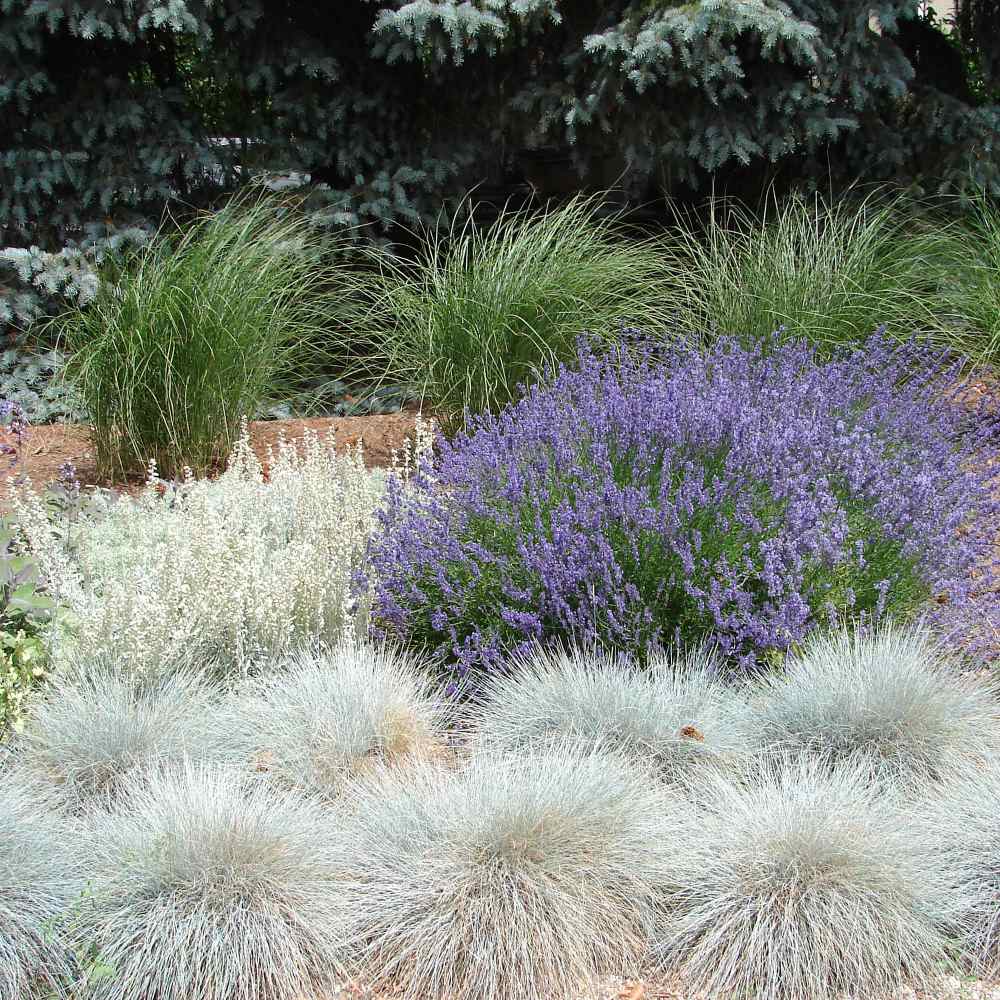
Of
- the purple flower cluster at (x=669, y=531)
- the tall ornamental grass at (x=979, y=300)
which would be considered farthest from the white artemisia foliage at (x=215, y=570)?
the tall ornamental grass at (x=979, y=300)

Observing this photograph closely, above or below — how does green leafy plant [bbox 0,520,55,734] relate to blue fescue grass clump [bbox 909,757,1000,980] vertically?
above

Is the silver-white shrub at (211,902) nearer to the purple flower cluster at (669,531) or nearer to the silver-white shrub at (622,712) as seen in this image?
the silver-white shrub at (622,712)

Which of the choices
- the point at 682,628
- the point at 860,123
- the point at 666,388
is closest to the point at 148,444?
the point at 666,388

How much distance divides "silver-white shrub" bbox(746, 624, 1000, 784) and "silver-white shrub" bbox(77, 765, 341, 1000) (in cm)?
126

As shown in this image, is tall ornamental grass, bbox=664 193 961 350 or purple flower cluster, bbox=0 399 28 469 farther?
tall ornamental grass, bbox=664 193 961 350

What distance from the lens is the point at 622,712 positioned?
9.83 ft

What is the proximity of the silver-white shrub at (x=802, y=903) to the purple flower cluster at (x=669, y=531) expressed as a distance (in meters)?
Answer: 0.79

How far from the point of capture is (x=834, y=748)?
297 centimetres

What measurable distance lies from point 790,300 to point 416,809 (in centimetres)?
389

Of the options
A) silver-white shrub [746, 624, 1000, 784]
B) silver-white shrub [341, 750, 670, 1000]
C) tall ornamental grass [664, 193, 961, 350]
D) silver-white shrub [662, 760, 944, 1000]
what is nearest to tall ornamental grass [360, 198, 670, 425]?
tall ornamental grass [664, 193, 961, 350]

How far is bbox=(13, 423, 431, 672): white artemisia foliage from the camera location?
3463 mm

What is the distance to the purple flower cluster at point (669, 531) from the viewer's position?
337cm

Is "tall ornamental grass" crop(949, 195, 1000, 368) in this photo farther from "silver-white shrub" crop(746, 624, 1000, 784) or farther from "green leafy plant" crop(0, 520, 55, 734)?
"green leafy plant" crop(0, 520, 55, 734)

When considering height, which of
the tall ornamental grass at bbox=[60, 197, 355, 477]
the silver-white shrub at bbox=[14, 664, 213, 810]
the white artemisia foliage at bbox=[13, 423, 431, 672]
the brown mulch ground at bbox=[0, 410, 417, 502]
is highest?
the tall ornamental grass at bbox=[60, 197, 355, 477]
